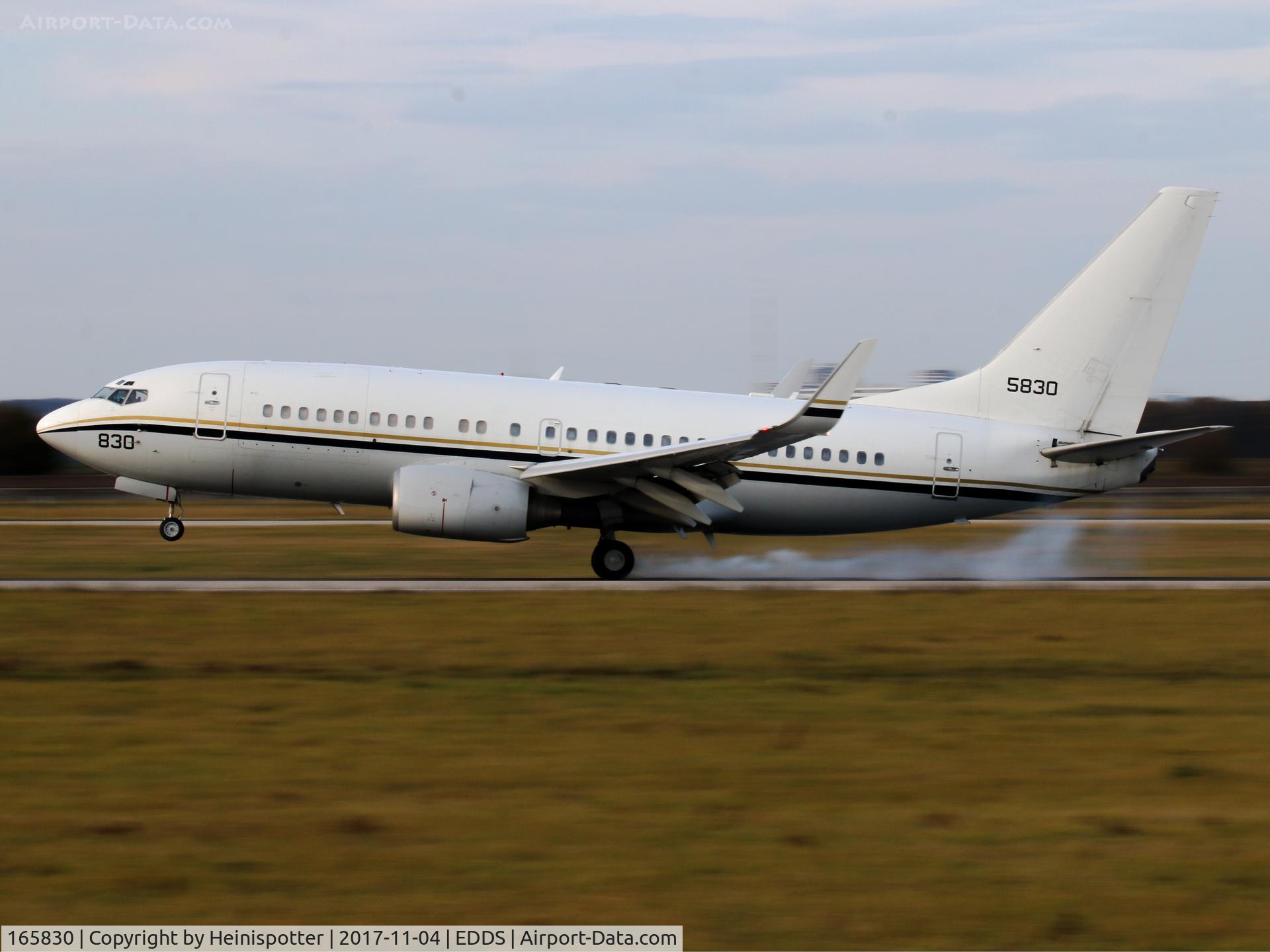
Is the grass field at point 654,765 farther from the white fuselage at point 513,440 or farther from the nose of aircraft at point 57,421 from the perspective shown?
the nose of aircraft at point 57,421

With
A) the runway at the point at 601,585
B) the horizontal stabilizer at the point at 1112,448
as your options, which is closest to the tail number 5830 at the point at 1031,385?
the horizontal stabilizer at the point at 1112,448

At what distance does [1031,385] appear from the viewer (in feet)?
85.3

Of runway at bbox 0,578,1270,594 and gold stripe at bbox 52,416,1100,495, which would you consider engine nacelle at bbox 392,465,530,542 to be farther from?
gold stripe at bbox 52,416,1100,495

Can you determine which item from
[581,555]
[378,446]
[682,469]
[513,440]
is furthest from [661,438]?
[581,555]

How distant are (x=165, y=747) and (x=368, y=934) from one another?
16.0 ft

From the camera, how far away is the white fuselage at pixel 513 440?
24078mm

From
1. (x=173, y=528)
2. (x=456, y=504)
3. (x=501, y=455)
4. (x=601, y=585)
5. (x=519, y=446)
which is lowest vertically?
(x=601, y=585)

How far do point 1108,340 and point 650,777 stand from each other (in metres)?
18.5

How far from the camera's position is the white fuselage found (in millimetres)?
24078

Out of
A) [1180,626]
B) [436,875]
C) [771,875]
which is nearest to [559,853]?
[436,875]

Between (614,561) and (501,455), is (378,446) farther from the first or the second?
(614,561)

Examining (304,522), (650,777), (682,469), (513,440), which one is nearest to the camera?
(650,777)

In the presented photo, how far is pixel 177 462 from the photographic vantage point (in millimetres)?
24438

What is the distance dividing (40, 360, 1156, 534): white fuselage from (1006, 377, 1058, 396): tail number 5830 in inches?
30.4
